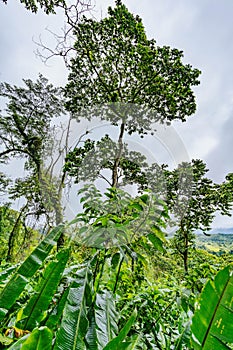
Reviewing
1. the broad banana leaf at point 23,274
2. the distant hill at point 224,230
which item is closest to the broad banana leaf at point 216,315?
the broad banana leaf at point 23,274

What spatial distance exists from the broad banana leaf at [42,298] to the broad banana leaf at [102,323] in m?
0.08

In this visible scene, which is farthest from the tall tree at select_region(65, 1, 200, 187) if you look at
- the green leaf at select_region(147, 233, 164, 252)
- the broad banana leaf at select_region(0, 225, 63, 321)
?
the broad banana leaf at select_region(0, 225, 63, 321)

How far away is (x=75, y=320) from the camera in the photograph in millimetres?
316

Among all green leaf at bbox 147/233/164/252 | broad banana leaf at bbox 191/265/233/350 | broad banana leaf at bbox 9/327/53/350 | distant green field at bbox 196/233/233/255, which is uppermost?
distant green field at bbox 196/233/233/255

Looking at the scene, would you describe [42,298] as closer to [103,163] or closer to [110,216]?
[110,216]

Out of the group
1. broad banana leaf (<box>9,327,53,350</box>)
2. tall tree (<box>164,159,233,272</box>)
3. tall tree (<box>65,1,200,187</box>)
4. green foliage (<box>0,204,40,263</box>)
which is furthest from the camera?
green foliage (<box>0,204,40,263</box>)

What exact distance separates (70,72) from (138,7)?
127 cm

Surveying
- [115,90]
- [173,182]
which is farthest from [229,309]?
[115,90]

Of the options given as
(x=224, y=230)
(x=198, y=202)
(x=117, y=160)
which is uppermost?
(x=198, y=202)

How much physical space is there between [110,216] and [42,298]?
10.2 inches

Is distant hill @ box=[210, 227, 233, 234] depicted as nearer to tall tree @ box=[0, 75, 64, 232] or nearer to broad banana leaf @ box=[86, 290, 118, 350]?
broad banana leaf @ box=[86, 290, 118, 350]

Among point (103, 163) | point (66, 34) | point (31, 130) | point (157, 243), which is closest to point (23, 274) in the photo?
point (157, 243)

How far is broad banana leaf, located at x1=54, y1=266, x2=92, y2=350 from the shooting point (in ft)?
0.94

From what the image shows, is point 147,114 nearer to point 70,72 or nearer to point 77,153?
point 77,153
